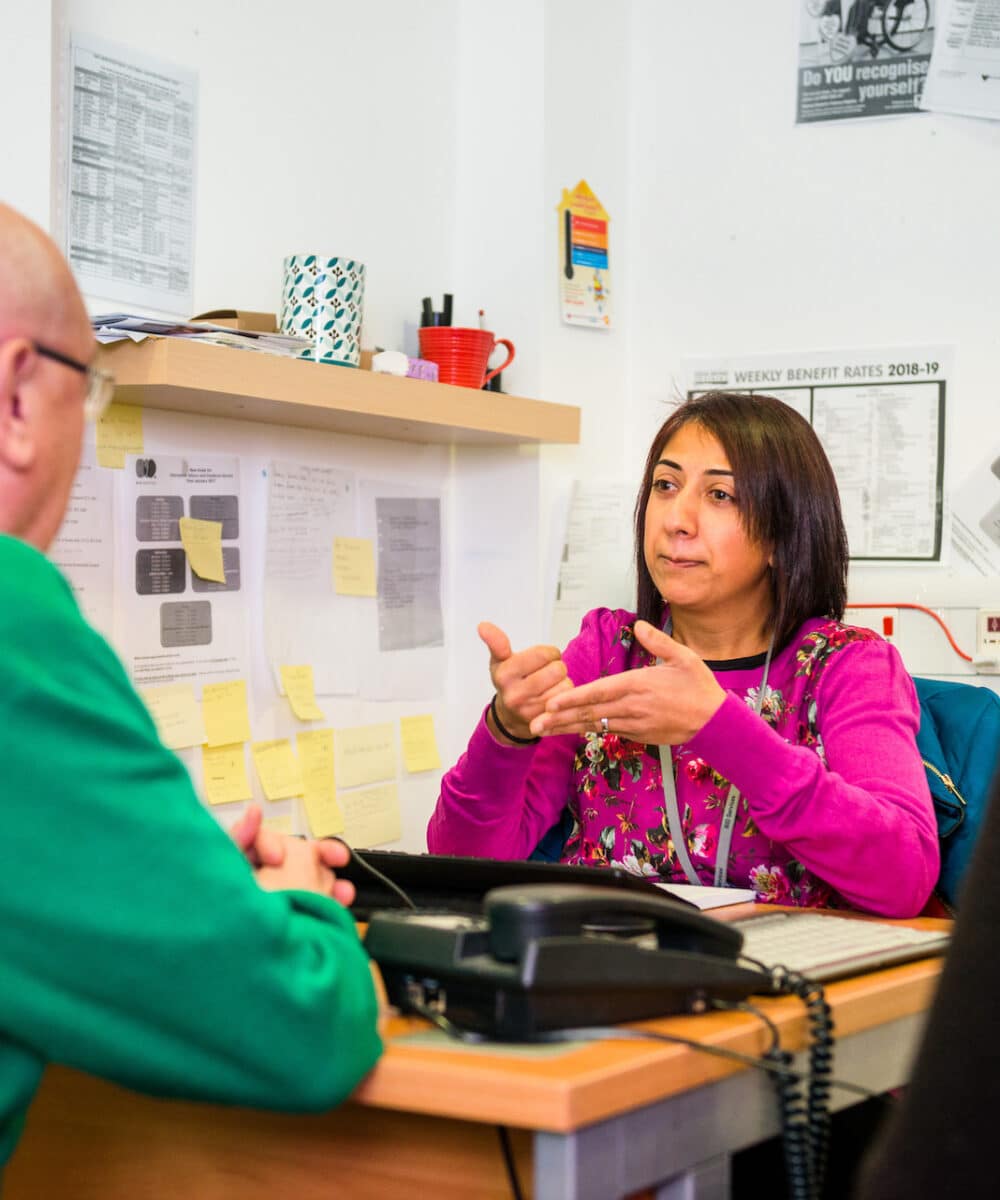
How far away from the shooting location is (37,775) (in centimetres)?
80

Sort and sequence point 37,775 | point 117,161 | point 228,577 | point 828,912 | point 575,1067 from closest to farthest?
point 37,775 → point 575,1067 → point 828,912 → point 117,161 → point 228,577

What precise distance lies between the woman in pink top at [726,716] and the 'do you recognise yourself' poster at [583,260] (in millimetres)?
765

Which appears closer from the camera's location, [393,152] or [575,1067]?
[575,1067]

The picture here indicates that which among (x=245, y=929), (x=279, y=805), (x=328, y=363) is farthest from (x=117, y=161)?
(x=245, y=929)

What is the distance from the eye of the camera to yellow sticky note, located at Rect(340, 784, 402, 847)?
8.46 ft

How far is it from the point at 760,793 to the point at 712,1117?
0.64 metres

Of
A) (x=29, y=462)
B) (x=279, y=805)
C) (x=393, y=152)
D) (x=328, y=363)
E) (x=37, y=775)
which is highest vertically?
(x=393, y=152)

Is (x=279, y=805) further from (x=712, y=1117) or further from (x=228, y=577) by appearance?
(x=712, y=1117)

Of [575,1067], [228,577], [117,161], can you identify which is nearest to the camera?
[575,1067]

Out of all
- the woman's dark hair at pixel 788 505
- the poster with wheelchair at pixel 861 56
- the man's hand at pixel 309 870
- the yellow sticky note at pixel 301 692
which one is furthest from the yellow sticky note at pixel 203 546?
the poster with wheelchair at pixel 861 56

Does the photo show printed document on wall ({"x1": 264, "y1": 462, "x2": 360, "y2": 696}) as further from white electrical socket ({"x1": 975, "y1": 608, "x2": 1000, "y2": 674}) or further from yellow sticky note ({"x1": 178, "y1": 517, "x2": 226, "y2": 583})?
white electrical socket ({"x1": 975, "y1": 608, "x2": 1000, "y2": 674})

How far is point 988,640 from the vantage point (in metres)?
2.54

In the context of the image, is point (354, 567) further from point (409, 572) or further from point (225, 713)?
point (225, 713)

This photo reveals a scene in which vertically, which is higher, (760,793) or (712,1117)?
(760,793)
